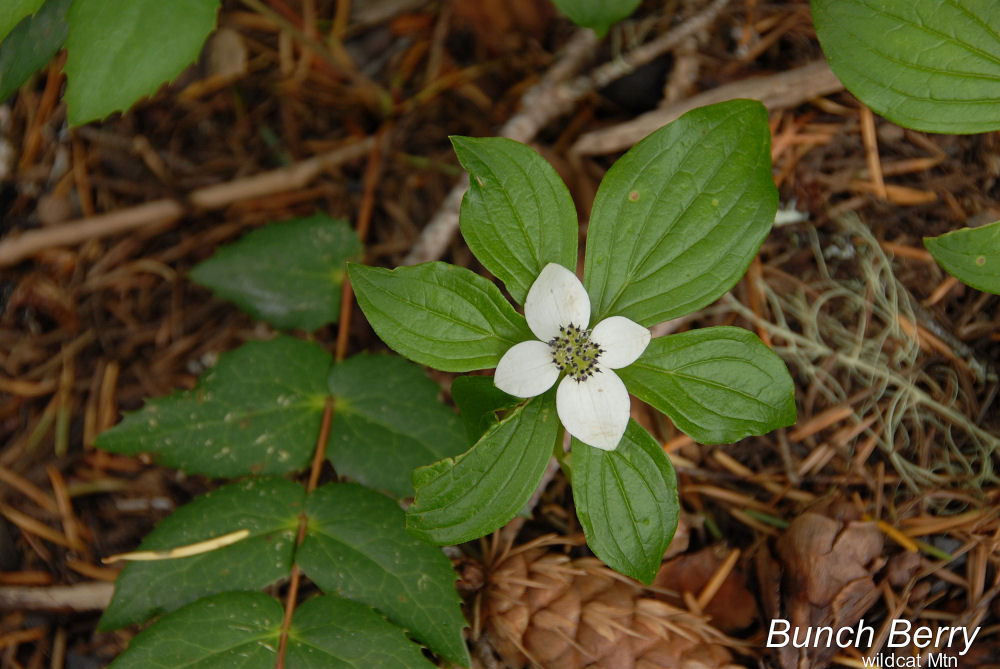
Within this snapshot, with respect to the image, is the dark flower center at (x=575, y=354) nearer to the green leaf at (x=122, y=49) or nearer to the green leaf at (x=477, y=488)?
the green leaf at (x=477, y=488)

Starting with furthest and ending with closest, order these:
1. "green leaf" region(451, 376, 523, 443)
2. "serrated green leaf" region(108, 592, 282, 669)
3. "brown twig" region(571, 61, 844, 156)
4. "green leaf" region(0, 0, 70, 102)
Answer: "brown twig" region(571, 61, 844, 156) < "green leaf" region(0, 0, 70, 102) < "serrated green leaf" region(108, 592, 282, 669) < "green leaf" region(451, 376, 523, 443)

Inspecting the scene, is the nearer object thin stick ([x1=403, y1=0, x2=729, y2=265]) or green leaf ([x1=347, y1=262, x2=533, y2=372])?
green leaf ([x1=347, y1=262, x2=533, y2=372])

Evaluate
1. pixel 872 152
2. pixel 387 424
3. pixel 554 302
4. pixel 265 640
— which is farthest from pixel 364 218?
pixel 872 152

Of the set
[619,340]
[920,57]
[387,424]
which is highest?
[920,57]

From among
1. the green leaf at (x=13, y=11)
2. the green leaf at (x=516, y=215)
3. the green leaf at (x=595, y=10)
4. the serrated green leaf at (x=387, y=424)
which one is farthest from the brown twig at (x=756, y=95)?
the green leaf at (x=13, y=11)

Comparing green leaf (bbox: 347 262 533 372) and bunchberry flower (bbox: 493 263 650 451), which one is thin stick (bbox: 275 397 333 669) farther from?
bunchberry flower (bbox: 493 263 650 451)

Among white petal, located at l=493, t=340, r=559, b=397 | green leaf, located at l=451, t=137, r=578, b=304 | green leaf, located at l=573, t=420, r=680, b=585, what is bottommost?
green leaf, located at l=573, t=420, r=680, b=585

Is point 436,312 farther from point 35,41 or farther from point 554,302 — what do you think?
point 35,41

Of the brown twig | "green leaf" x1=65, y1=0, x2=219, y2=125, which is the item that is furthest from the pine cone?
"green leaf" x1=65, y1=0, x2=219, y2=125
